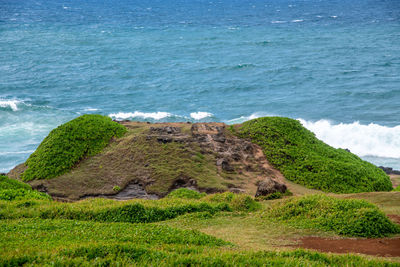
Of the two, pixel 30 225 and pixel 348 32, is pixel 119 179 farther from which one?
pixel 348 32

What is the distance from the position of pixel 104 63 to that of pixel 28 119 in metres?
18.7

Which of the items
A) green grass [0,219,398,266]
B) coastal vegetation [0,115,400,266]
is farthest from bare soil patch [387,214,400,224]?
green grass [0,219,398,266]

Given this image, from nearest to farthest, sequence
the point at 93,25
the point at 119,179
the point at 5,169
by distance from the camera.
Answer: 1. the point at 119,179
2. the point at 5,169
3. the point at 93,25

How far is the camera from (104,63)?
52.7 m

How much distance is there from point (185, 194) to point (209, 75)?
3143 cm

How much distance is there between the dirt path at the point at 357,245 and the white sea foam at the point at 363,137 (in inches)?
806

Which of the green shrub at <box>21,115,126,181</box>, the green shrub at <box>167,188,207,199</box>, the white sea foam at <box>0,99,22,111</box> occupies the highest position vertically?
the white sea foam at <box>0,99,22,111</box>

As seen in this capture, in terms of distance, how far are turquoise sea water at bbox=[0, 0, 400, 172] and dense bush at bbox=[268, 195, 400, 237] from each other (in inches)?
671

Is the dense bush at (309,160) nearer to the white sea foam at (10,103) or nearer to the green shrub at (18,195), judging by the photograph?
the green shrub at (18,195)

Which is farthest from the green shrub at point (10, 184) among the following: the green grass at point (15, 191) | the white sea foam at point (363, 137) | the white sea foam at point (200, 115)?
the white sea foam at point (363, 137)

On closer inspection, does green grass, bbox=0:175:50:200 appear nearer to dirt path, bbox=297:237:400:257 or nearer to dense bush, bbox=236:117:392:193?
dirt path, bbox=297:237:400:257

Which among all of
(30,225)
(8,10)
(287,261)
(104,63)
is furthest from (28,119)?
(8,10)

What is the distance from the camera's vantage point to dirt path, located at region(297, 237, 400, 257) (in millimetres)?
10313

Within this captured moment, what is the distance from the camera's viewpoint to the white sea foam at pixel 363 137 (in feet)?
100
